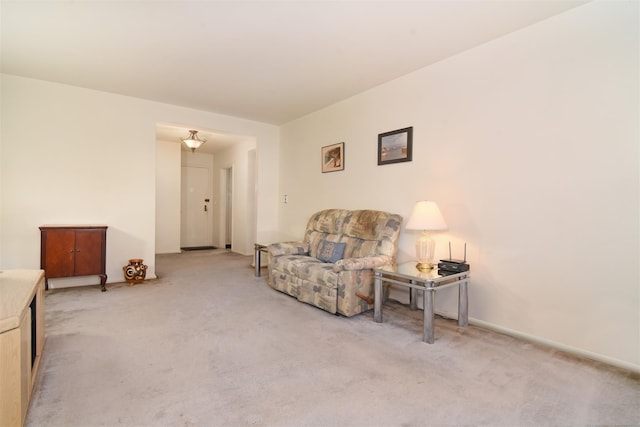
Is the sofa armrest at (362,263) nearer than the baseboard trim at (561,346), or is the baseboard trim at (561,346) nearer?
the baseboard trim at (561,346)

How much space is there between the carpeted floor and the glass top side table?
0.12 meters

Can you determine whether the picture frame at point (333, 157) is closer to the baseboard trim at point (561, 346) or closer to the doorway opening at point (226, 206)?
the baseboard trim at point (561, 346)

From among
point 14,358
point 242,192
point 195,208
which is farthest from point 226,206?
point 14,358

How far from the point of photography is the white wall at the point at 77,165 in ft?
12.1

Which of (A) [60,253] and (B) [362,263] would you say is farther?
(A) [60,253]

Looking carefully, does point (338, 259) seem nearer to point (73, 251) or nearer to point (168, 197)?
point (73, 251)

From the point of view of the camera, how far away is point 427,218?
2836mm

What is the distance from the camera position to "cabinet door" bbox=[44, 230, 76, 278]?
362 cm

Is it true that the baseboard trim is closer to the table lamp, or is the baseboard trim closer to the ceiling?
the table lamp

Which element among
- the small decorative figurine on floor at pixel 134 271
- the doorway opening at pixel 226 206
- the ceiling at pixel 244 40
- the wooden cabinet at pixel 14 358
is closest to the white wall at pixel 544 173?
the ceiling at pixel 244 40

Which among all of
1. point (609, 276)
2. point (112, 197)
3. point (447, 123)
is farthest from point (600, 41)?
point (112, 197)

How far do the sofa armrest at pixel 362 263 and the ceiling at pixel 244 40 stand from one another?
1.96 m

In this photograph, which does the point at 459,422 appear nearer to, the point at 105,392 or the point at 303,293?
the point at 105,392

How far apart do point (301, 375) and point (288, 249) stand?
7.35 feet
